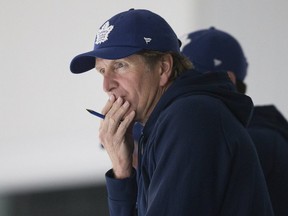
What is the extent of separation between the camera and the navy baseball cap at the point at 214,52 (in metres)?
2.04

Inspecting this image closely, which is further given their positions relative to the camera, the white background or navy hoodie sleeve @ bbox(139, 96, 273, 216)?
the white background

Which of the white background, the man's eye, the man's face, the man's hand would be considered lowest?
the white background

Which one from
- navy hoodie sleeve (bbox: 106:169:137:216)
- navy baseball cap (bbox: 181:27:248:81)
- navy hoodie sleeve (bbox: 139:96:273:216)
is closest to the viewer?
navy hoodie sleeve (bbox: 139:96:273:216)

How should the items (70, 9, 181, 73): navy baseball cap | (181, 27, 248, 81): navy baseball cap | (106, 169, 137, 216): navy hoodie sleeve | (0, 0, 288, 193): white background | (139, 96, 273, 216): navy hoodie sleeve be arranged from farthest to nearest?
(0, 0, 288, 193): white background → (181, 27, 248, 81): navy baseball cap → (106, 169, 137, 216): navy hoodie sleeve → (70, 9, 181, 73): navy baseball cap → (139, 96, 273, 216): navy hoodie sleeve

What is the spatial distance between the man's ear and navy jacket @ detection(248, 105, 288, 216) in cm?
38

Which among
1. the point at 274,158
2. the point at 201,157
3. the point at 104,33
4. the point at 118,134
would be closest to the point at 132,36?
the point at 104,33

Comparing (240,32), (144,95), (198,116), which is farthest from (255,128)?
(240,32)

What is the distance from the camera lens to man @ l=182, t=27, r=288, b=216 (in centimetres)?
176

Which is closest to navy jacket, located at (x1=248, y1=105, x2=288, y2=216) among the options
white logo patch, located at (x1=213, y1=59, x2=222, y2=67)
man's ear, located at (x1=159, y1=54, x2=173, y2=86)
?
white logo patch, located at (x1=213, y1=59, x2=222, y2=67)

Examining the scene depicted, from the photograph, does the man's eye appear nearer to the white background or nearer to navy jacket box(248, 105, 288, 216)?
navy jacket box(248, 105, 288, 216)

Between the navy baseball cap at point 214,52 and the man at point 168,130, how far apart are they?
17.8 inches

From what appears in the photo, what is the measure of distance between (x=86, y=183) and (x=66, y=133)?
11.0 inches

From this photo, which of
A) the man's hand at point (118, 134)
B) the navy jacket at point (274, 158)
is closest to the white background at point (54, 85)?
the navy jacket at point (274, 158)

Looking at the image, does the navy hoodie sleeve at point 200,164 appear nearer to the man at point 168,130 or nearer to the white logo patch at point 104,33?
the man at point 168,130
